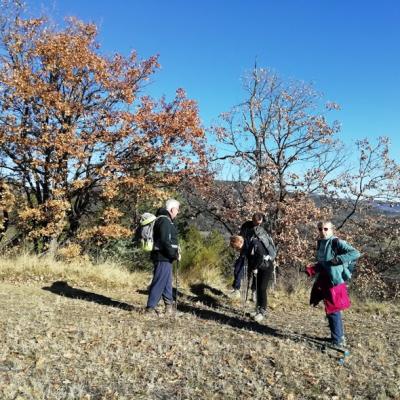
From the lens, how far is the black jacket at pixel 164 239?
24.4 ft

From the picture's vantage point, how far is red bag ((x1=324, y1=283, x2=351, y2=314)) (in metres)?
6.14

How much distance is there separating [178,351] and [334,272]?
2.24 m

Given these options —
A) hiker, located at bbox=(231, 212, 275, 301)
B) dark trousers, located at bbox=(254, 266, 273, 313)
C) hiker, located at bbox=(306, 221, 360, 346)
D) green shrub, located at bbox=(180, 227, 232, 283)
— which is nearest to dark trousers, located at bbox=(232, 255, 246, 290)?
hiker, located at bbox=(231, 212, 275, 301)

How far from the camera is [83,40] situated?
12.7 m

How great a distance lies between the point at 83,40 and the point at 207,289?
7.40 metres

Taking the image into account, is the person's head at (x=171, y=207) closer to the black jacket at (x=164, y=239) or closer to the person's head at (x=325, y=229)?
the black jacket at (x=164, y=239)

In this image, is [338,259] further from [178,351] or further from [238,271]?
[238,271]

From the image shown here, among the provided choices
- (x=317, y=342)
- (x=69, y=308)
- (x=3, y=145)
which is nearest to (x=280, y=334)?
(x=317, y=342)

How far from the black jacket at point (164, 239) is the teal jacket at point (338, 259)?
2372 millimetres

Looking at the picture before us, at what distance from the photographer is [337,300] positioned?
6141 millimetres

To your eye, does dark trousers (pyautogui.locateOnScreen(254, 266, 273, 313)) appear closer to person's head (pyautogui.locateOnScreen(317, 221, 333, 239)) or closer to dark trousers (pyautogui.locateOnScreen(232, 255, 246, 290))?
dark trousers (pyautogui.locateOnScreen(232, 255, 246, 290))

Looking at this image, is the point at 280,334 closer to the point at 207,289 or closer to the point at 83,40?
the point at 207,289

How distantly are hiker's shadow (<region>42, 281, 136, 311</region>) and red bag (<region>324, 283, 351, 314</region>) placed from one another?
3.48 meters

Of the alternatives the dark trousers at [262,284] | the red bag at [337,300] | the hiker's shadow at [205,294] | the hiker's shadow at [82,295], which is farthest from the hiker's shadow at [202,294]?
the red bag at [337,300]
